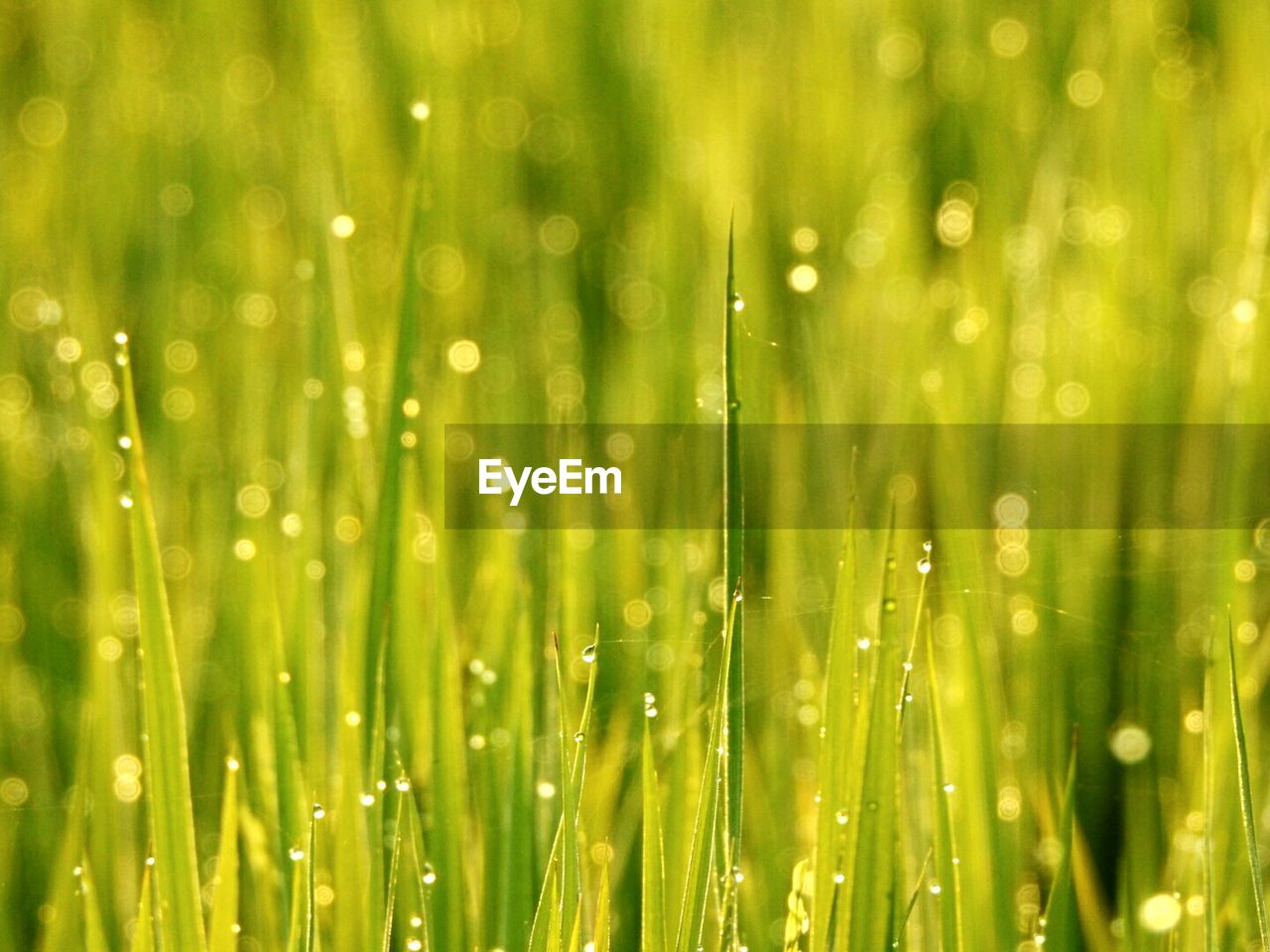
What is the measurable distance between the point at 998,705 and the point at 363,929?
0.27 meters

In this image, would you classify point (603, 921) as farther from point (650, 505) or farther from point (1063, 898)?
point (650, 505)

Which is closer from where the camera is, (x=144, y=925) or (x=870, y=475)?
(x=144, y=925)

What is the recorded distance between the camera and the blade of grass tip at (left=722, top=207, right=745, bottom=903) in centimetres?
36

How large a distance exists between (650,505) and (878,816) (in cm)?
34

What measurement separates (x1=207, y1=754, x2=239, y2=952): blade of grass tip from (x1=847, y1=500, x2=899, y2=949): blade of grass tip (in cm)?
19

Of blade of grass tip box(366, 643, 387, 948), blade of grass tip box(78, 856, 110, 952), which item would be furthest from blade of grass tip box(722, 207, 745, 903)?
blade of grass tip box(78, 856, 110, 952)

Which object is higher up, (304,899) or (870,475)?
(870,475)

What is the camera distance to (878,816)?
0.35 metres

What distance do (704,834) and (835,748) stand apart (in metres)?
0.04

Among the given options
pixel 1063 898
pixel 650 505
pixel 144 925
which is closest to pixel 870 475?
pixel 650 505

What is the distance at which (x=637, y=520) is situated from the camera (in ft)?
2.09

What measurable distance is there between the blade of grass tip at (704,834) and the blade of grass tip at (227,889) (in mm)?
141

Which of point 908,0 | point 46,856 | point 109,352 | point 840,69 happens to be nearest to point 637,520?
point 46,856

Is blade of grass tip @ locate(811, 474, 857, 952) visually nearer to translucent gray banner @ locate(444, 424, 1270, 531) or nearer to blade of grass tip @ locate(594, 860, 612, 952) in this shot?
blade of grass tip @ locate(594, 860, 612, 952)
